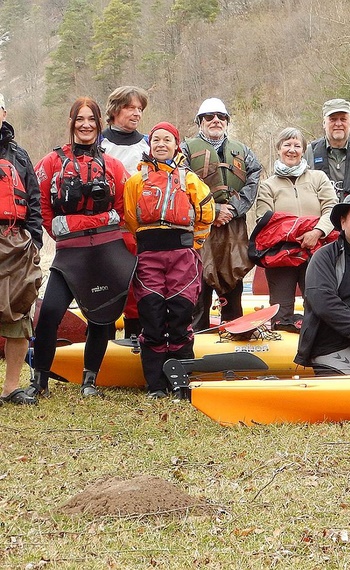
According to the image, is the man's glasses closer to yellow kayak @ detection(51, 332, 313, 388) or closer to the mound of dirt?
yellow kayak @ detection(51, 332, 313, 388)

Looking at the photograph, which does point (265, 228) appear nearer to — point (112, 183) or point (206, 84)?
point (112, 183)

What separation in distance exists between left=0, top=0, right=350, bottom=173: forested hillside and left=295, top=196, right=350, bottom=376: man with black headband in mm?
26753

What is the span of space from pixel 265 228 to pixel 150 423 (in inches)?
81.2

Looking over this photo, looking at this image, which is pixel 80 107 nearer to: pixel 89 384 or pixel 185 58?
pixel 89 384

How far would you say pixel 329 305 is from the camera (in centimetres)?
491

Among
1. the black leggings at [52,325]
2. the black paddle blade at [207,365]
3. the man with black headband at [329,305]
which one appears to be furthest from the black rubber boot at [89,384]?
the man with black headband at [329,305]

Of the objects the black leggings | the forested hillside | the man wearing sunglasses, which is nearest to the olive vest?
the man wearing sunglasses

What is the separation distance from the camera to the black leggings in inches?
206

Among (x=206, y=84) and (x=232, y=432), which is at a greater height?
(x=206, y=84)

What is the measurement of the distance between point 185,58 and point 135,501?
45.7m

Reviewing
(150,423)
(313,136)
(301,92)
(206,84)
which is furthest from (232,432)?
(206,84)

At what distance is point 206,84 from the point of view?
147 ft

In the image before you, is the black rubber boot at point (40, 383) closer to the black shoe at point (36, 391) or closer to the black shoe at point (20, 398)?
the black shoe at point (36, 391)

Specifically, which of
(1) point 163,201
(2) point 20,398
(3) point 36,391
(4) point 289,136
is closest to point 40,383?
(3) point 36,391
